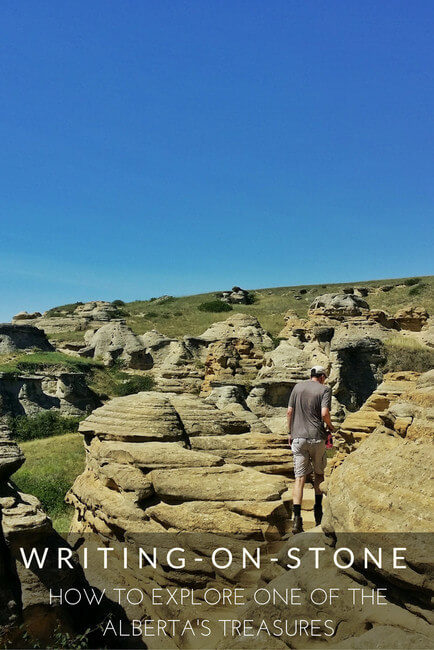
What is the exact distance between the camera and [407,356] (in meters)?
15.3

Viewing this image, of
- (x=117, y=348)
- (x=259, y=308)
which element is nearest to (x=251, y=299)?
(x=259, y=308)

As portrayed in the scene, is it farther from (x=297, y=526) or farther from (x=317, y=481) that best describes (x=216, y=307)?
(x=297, y=526)

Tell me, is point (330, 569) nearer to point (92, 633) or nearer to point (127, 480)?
point (92, 633)

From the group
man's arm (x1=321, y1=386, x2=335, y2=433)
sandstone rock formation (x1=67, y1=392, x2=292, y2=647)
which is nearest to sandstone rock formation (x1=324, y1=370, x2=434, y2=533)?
man's arm (x1=321, y1=386, x2=335, y2=433)

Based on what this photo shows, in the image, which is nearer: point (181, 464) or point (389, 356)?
point (181, 464)

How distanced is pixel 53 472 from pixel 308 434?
341 inches

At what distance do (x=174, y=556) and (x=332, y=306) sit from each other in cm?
2018

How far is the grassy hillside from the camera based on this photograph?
40781 millimetres

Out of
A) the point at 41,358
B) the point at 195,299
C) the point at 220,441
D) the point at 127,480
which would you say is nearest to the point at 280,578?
the point at 127,480

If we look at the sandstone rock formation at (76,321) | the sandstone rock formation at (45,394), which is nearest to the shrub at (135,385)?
the sandstone rock formation at (45,394)

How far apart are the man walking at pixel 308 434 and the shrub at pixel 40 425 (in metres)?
14.5

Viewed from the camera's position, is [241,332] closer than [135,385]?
No

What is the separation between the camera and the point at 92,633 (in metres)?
4.96

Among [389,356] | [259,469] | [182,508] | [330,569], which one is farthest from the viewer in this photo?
[389,356]
